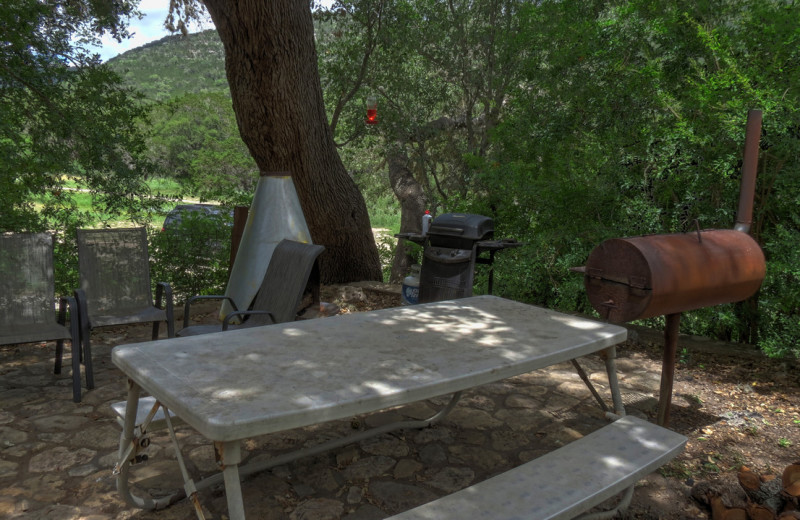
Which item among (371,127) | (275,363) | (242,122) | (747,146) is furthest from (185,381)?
(371,127)

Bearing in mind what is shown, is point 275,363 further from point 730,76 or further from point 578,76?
point 578,76

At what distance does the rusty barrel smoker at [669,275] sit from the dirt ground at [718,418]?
388 mm

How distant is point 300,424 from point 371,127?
31.1 feet

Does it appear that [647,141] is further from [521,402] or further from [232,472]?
[232,472]

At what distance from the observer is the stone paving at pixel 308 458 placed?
103 inches

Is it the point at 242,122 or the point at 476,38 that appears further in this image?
the point at 476,38

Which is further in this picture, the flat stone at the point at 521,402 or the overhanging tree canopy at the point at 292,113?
the overhanging tree canopy at the point at 292,113

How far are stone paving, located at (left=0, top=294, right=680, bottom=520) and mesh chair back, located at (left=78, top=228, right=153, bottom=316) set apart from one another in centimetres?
56

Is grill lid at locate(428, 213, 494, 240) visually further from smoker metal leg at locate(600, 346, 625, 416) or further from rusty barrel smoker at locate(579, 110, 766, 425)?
smoker metal leg at locate(600, 346, 625, 416)

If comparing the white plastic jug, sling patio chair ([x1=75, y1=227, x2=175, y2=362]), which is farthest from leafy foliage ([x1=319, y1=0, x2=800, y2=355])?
sling patio chair ([x1=75, y1=227, x2=175, y2=362])

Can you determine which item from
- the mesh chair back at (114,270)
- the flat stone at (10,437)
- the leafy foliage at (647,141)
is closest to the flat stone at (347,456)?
the flat stone at (10,437)

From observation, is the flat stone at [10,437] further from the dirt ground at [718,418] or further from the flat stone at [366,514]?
the dirt ground at [718,418]

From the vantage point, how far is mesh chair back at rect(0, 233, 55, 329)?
4.22 m

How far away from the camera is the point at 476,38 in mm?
10102
